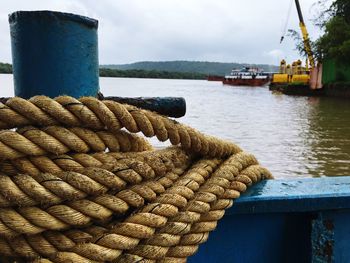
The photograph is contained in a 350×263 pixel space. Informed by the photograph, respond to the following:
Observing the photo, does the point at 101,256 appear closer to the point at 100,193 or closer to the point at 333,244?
the point at 100,193

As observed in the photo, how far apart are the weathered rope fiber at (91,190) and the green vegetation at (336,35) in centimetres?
2394

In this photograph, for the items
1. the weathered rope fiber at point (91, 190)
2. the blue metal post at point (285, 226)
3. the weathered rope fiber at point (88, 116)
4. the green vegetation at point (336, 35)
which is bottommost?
the blue metal post at point (285, 226)

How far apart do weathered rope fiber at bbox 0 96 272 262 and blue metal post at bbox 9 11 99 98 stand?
0.63ft

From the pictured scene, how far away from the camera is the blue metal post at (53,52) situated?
110 centimetres

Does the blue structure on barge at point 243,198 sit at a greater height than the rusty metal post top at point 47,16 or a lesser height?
lesser

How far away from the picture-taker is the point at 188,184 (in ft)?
3.56

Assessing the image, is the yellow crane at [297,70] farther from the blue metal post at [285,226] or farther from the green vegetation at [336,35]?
the blue metal post at [285,226]

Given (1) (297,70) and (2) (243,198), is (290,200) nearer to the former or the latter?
→ (2) (243,198)

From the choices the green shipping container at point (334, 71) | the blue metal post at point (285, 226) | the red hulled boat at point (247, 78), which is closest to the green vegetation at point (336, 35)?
the green shipping container at point (334, 71)

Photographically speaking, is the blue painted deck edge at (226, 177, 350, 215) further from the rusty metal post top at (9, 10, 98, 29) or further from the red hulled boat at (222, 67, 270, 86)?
the red hulled boat at (222, 67, 270, 86)

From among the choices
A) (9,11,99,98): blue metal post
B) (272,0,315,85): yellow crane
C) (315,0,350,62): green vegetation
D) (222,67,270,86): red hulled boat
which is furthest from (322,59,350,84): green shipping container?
(222,67,270,86): red hulled boat

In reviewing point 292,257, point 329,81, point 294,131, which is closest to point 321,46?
point 329,81

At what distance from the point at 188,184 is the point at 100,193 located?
9.7 inches

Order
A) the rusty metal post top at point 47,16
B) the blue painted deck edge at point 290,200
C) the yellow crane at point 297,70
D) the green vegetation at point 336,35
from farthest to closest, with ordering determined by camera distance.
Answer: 1. the yellow crane at point 297,70
2. the green vegetation at point 336,35
3. the blue painted deck edge at point 290,200
4. the rusty metal post top at point 47,16
